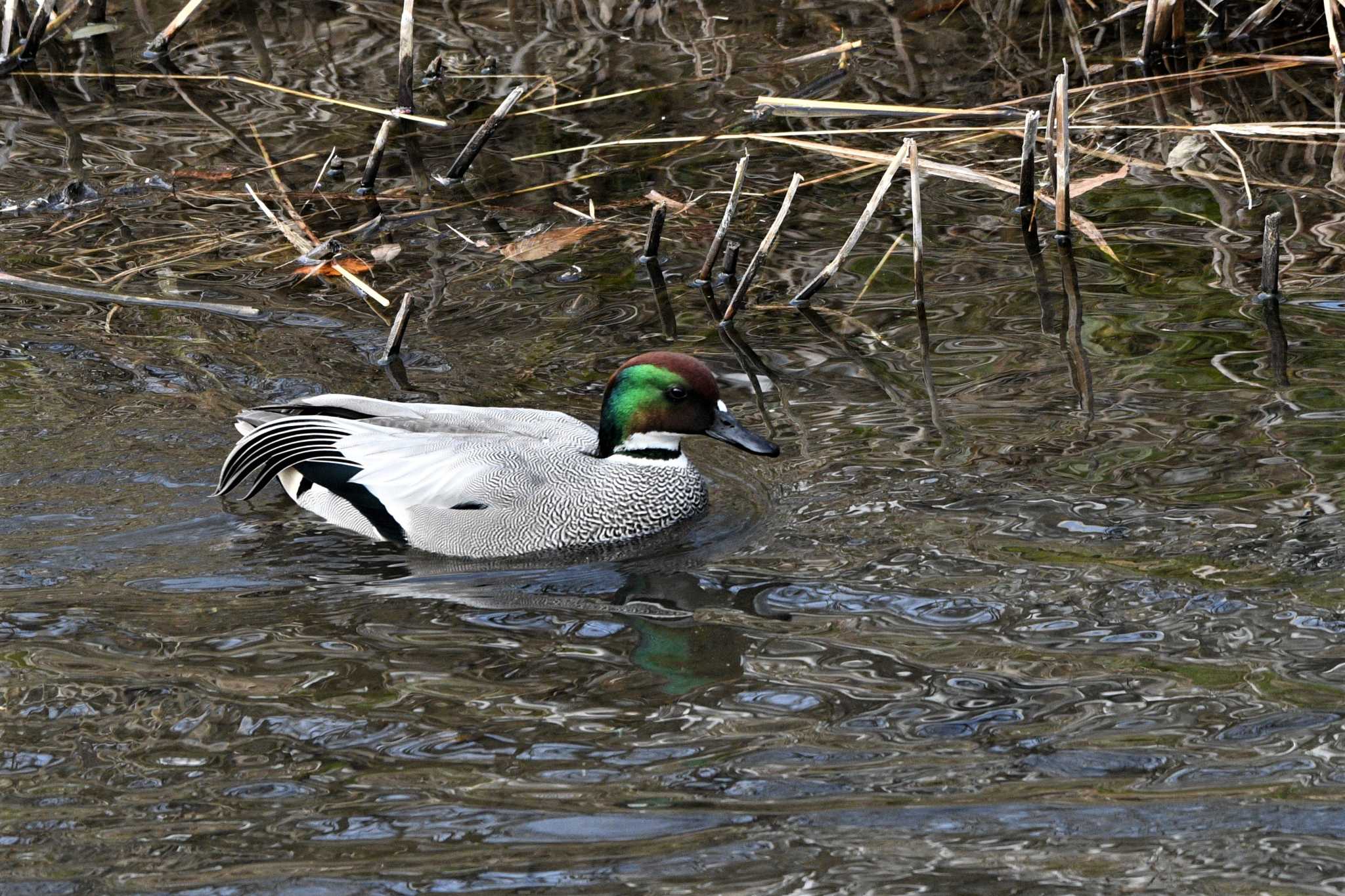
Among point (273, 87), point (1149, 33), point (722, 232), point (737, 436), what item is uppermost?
point (1149, 33)

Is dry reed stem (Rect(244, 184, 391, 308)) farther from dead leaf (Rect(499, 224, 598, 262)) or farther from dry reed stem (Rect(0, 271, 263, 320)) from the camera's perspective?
dead leaf (Rect(499, 224, 598, 262))

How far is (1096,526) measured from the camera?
5.58 meters

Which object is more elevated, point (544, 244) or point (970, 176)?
point (970, 176)

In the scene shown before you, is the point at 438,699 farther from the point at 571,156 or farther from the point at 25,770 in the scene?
the point at 571,156

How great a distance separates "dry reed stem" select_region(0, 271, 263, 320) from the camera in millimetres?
7527

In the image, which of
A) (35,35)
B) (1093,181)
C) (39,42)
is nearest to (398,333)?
(1093,181)

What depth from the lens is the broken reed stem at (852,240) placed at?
730 centimetres

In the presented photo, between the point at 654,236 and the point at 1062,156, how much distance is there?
6.25ft

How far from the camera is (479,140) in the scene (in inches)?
348

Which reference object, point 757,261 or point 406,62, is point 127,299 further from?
point 757,261

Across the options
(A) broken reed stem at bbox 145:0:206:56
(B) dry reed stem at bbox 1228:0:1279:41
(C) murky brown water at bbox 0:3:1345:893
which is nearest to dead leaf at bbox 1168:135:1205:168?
(C) murky brown water at bbox 0:3:1345:893

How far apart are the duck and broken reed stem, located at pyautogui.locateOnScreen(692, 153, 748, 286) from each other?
1.65 m

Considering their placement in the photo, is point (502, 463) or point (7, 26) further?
point (7, 26)

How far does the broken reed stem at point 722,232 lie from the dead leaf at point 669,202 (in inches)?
23.7
